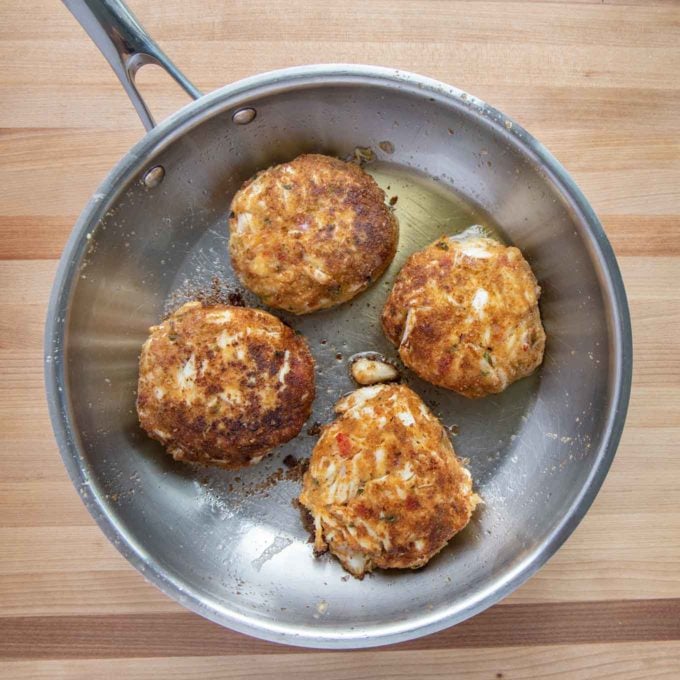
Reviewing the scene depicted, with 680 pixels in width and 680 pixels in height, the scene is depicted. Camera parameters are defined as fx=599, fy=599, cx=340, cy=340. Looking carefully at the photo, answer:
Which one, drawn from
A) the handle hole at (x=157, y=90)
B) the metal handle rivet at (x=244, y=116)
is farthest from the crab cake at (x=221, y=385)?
the handle hole at (x=157, y=90)

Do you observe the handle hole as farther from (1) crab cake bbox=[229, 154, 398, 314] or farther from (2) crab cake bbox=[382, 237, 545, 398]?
(2) crab cake bbox=[382, 237, 545, 398]

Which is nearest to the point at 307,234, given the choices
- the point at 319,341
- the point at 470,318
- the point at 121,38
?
the point at 319,341

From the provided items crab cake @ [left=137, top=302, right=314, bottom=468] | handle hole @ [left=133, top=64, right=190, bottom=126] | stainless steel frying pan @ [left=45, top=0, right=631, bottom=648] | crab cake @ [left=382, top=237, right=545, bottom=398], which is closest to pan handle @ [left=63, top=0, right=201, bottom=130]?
stainless steel frying pan @ [left=45, top=0, right=631, bottom=648]

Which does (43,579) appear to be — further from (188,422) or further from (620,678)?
(620,678)

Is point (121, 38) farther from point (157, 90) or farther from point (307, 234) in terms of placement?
point (307, 234)

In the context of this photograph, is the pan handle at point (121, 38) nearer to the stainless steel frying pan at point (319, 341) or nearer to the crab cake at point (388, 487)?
the stainless steel frying pan at point (319, 341)

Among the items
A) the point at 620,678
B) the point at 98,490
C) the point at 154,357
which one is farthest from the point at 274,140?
the point at 620,678
